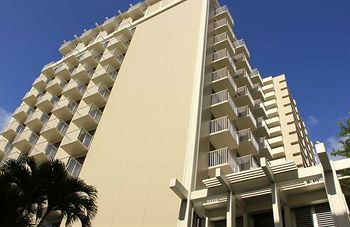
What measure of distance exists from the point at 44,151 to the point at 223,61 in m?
16.1

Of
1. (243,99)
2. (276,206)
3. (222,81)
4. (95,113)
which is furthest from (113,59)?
(276,206)

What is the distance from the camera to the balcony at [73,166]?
904 inches

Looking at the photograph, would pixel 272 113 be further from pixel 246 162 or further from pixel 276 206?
pixel 276 206

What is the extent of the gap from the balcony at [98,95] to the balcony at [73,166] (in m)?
6.36

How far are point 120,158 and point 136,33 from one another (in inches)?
724

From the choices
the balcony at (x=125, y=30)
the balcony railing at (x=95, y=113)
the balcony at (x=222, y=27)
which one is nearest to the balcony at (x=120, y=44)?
the balcony at (x=125, y=30)

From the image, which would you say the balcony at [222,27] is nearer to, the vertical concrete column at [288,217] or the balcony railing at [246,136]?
the balcony railing at [246,136]

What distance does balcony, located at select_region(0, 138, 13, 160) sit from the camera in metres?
32.1

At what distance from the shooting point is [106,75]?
3053 cm

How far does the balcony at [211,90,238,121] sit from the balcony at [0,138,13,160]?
20.7 m

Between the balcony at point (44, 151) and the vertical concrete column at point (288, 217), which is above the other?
the balcony at point (44, 151)

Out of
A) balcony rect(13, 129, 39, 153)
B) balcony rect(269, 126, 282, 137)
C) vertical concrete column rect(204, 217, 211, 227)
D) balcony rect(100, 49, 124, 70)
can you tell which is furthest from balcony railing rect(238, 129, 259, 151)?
balcony rect(269, 126, 282, 137)

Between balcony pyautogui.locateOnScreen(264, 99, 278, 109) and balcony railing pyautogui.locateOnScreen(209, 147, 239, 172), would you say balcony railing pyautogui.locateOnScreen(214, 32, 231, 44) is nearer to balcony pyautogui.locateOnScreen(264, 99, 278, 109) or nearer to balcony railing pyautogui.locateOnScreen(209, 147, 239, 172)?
balcony railing pyautogui.locateOnScreen(209, 147, 239, 172)

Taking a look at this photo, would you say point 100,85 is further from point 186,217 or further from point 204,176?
point 186,217
